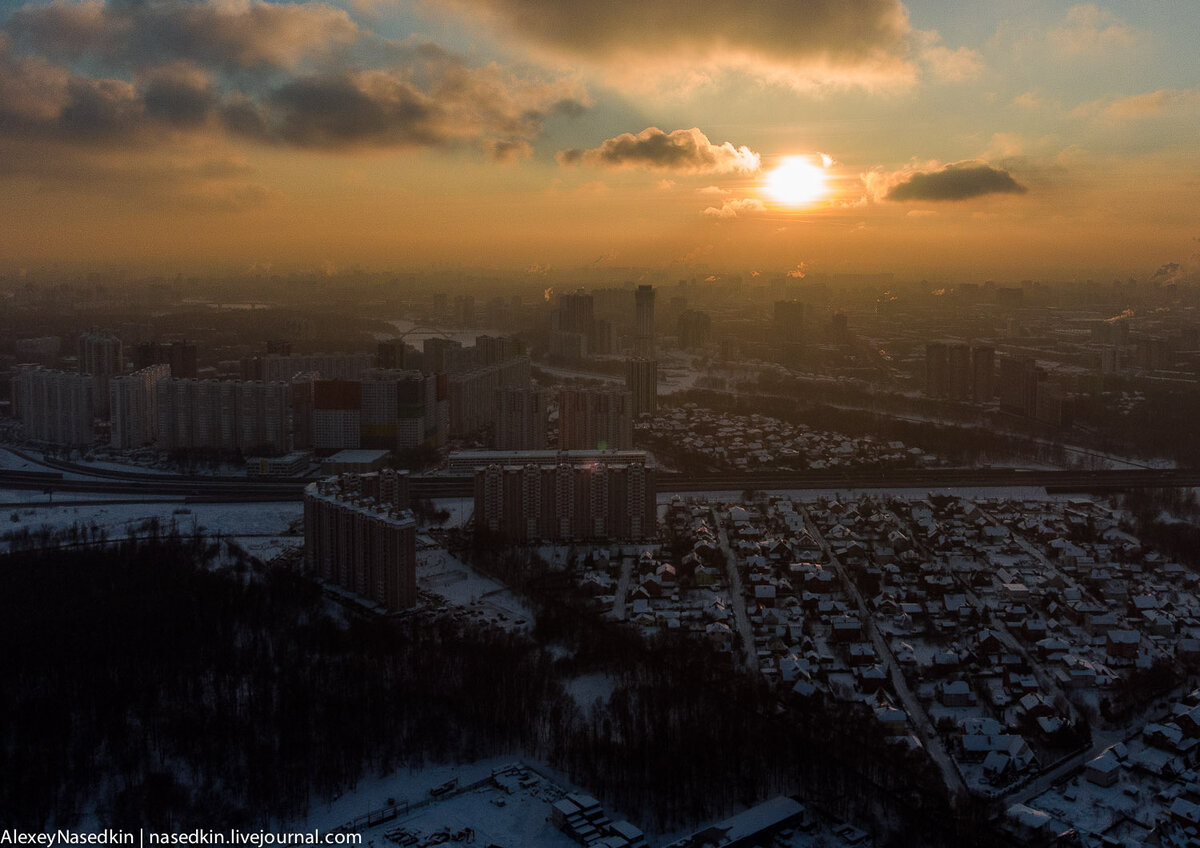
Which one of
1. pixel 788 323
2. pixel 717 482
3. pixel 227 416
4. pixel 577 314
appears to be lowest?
pixel 717 482

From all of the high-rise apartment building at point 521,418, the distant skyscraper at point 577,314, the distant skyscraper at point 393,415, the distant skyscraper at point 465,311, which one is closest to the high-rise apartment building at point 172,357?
the distant skyscraper at point 393,415

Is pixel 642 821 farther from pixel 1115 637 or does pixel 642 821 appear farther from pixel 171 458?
pixel 171 458

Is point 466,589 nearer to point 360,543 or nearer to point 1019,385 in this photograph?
point 360,543

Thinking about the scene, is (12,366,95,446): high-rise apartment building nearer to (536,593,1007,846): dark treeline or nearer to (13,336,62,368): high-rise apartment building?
(13,336,62,368): high-rise apartment building

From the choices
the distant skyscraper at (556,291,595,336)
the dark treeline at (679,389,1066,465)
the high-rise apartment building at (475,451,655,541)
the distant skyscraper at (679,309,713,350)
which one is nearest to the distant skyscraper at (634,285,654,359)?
the distant skyscraper at (679,309,713,350)

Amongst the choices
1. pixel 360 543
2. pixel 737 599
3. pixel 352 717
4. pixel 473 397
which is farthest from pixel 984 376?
pixel 352 717
